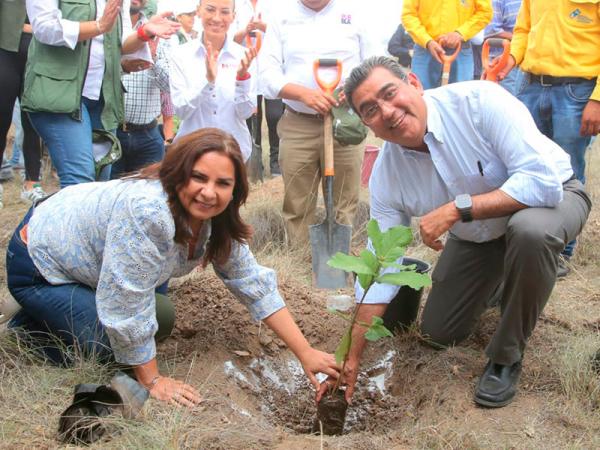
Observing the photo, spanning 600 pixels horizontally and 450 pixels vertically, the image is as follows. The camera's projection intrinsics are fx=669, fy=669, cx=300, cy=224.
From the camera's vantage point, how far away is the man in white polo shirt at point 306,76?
4.28 m

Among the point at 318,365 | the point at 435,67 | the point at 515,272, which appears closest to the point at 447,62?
the point at 435,67

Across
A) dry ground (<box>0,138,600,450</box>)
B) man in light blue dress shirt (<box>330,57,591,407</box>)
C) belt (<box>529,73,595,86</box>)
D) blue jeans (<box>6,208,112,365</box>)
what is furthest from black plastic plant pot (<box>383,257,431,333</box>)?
belt (<box>529,73,595,86</box>)

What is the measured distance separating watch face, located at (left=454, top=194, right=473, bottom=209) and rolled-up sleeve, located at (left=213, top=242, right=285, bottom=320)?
0.83 metres

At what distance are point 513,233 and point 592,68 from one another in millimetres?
1769

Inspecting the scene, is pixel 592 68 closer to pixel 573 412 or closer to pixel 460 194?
pixel 460 194

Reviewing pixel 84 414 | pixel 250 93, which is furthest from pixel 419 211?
pixel 250 93

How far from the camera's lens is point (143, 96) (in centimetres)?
462

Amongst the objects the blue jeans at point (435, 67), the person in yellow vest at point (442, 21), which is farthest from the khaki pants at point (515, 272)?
the blue jeans at point (435, 67)

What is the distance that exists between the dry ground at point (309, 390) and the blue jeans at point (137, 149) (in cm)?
109

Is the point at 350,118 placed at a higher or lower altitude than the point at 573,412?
higher

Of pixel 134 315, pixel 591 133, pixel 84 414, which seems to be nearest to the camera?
pixel 84 414

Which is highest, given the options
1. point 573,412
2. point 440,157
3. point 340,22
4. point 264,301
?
point 340,22

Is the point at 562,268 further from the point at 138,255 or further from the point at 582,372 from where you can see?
the point at 138,255

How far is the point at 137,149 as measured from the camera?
456 cm
